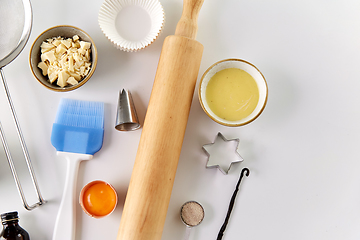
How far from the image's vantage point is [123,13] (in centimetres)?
88

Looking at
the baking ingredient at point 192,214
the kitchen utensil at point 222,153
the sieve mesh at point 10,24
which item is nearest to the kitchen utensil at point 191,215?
the baking ingredient at point 192,214

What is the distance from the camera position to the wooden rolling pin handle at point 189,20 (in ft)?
2.58

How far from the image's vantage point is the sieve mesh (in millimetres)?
801

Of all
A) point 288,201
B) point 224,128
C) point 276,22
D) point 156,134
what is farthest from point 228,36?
point 288,201

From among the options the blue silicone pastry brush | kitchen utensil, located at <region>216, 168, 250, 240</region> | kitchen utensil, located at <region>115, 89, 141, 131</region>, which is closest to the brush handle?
the blue silicone pastry brush

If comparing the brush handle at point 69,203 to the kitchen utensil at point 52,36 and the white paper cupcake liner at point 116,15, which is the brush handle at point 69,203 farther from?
the white paper cupcake liner at point 116,15

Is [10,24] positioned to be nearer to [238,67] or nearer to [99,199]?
[99,199]

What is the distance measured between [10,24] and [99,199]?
576 millimetres

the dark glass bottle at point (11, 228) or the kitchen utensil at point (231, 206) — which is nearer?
the dark glass bottle at point (11, 228)

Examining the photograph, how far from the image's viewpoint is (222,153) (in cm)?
88

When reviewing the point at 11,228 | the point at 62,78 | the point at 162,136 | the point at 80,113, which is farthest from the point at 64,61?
the point at 11,228

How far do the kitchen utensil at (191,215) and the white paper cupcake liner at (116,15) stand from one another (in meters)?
0.51

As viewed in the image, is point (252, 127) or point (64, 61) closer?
point (64, 61)

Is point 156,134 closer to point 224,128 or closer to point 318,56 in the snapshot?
point 224,128
